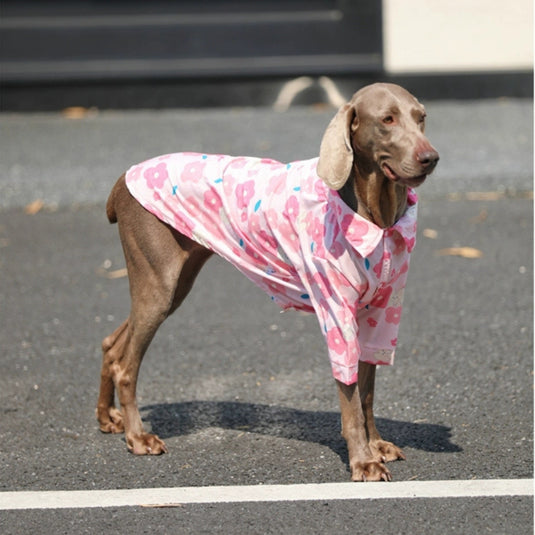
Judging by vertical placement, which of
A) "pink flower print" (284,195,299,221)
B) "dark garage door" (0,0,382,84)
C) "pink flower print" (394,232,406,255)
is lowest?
"dark garage door" (0,0,382,84)

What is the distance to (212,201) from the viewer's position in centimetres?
456

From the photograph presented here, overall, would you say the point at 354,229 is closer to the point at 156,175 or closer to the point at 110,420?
the point at 156,175

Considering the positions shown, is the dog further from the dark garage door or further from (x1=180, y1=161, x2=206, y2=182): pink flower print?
the dark garage door

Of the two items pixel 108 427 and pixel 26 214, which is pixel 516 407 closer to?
pixel 108 427

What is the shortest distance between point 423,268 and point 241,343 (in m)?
1.68

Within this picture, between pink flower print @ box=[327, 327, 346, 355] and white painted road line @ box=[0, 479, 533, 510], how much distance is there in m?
0.52

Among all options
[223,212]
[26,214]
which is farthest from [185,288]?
[26,214]

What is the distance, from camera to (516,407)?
16.3ft

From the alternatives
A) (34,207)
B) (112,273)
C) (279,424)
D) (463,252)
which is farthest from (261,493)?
(34,207)

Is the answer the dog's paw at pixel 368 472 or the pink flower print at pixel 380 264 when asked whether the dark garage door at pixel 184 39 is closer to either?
the pink flower print at pixel 380 264

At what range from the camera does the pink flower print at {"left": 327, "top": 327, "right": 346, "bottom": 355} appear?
4.25 metres

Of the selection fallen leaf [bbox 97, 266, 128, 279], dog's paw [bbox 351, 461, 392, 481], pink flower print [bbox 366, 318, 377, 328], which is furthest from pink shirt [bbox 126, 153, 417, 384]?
fallen leaf [bbox 97, 266, 128, 279]

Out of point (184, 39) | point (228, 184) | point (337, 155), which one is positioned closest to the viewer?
point (337, 155)

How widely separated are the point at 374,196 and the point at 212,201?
73 cm
